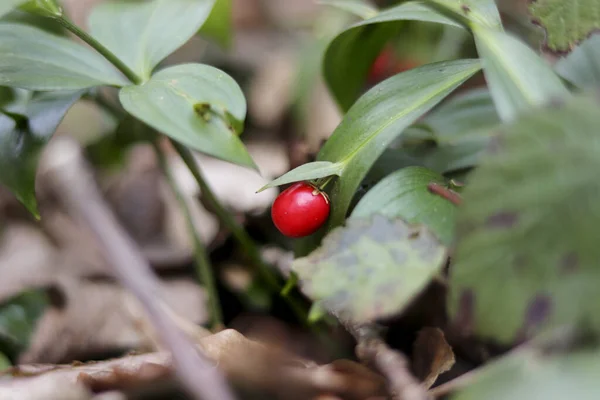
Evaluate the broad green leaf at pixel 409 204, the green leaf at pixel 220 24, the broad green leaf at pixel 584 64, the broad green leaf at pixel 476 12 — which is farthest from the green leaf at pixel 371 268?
the green leaf at pixel 220 24

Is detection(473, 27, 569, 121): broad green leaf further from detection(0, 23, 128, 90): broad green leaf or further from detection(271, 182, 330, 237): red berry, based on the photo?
detection(0, 23, 128, 90): broad green leaf

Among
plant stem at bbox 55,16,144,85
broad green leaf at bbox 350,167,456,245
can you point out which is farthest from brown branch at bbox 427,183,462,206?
plant stem at bbox 55,16,144,85

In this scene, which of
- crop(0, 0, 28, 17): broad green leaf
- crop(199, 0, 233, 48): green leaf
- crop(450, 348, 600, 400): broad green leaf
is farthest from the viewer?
crop(199, 0, 233, 48): green leaf

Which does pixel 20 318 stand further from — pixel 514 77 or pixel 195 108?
pixel 514 77

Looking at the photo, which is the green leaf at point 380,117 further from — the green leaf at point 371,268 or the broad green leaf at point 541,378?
the broad green leaf at point 541,378

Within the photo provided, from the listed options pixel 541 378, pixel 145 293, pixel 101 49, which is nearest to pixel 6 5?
pixel 101 49

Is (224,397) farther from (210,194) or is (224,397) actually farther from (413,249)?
(210,194)
